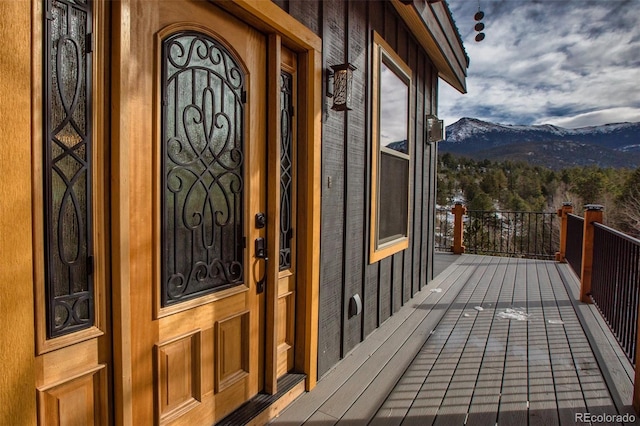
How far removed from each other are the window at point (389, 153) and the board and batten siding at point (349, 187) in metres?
0.12

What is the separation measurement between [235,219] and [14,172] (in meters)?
0.92

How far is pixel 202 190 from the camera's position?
1586 millimetres

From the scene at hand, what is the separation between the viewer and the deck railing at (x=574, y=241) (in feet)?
16.7

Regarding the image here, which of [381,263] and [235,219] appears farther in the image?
[381,263]

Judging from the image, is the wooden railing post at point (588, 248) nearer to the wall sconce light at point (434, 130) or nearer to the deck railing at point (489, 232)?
the wall sconce light at point (434, 130)

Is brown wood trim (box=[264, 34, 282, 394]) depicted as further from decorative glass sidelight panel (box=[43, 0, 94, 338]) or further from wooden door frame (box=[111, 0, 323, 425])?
decorative glass sidelight panel (box=[43, 0, 94, 338])

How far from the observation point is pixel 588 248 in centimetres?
419

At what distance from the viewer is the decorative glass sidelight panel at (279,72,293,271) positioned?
207 cm

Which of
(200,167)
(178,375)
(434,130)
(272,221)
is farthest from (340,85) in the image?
(434,130)

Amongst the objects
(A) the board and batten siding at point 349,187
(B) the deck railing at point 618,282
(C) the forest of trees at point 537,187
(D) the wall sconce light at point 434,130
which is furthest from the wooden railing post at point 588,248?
(C) the forest of trees at point 537,187

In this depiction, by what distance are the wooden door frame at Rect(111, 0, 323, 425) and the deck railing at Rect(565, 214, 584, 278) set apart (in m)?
4.53

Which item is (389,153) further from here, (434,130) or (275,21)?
(275,21)

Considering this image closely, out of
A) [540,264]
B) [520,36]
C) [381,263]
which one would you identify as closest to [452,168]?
[520,36]

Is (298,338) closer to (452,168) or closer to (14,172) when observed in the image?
(14,172)
